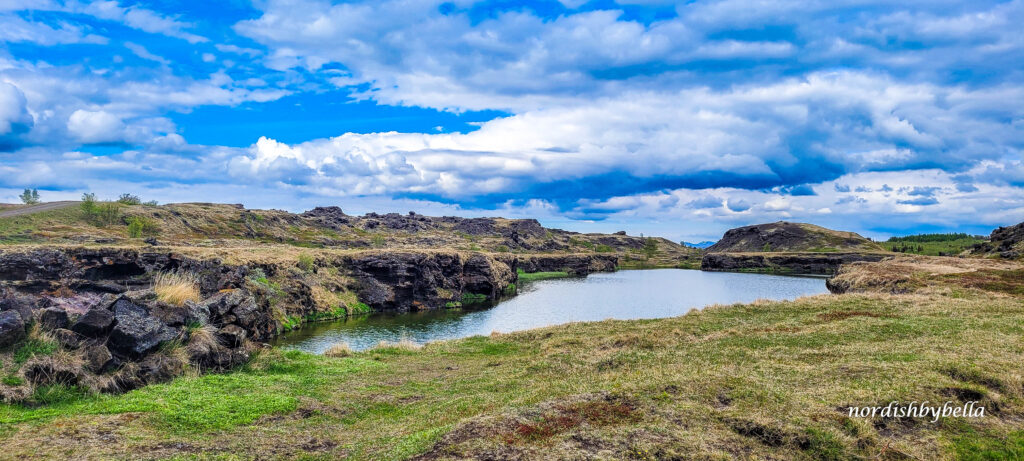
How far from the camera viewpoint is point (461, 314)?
68000 mm

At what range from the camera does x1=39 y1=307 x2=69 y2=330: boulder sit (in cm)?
1586

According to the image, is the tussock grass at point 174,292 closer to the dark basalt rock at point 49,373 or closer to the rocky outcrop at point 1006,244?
the dark basalt rock at point 49,373

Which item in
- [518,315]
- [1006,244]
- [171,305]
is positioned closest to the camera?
[171,305]

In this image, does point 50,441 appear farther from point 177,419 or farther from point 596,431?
point 596,431

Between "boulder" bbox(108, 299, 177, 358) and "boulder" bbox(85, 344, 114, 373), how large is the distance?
0.51 meters

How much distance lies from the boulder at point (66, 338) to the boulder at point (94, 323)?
0.28m

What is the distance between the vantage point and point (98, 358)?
15.4m

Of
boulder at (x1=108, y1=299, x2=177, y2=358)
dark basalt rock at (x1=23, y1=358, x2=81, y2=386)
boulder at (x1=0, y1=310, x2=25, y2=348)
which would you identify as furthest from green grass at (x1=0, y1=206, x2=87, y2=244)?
dark basalt rock at (x1=23, y1=358, x2=81, y2=386)

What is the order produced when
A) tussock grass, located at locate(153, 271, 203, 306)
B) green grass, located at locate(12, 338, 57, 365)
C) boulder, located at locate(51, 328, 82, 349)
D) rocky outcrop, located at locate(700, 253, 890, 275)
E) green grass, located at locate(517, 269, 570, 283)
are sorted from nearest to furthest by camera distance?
green grass, located at locate(12, 338, 57, 365)
boulder, located at locate(51, 328, 82, 349)
tussock grass, located at locate(153, 271, 203, 306)
green grass, located at locate(517, 269, 570, 283)
rocky outcrop, located at locate(700, 253, 890, 275)

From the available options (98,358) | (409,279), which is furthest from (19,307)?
(409,279)

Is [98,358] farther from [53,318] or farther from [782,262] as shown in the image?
[782,262]

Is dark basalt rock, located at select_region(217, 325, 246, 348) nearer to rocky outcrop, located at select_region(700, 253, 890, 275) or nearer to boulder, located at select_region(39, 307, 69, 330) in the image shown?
boulder, located at select_region(39, 307, 69, 330)

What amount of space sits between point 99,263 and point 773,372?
2540 inches

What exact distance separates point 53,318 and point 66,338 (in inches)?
41.4
